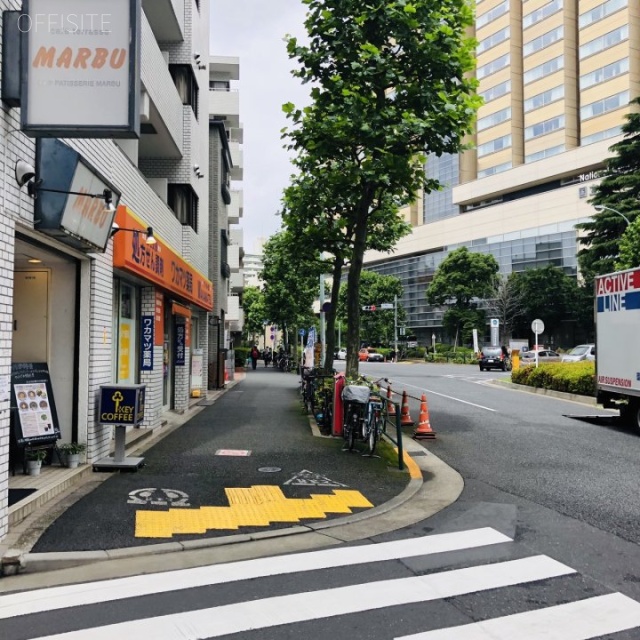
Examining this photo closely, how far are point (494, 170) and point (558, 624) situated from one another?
7922 cm

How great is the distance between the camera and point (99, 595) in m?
4.68

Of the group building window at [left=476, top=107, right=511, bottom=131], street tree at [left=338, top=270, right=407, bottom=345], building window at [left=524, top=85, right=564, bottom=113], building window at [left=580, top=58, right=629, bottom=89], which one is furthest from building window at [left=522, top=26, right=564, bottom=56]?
street tree at [left=338, top=270, right=407, bottom=345]

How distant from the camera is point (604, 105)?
63.9 m

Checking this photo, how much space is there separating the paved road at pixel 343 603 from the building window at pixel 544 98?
72347 mm

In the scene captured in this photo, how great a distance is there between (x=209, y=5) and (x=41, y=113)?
2084 centimetres

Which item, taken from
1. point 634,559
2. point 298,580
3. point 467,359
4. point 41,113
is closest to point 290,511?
point 298,580

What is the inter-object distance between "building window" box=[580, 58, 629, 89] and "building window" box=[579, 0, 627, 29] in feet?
16.8

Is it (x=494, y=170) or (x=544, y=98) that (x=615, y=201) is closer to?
(x=544, y=98)

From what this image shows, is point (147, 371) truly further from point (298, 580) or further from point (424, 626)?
point (424, 626)

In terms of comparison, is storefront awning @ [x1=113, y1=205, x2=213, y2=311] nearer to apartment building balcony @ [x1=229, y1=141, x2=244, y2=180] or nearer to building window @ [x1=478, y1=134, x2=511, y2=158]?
apartment building balcony @ [x1=229, y1=141, x2=244, y2=180]

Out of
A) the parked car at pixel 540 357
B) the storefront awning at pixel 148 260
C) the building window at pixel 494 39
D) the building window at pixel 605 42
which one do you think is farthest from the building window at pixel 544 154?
the storefront awning at pixel 148 260

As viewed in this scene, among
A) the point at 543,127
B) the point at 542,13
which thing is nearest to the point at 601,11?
the point at 542,13

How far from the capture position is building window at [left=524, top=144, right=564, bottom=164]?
68.8m

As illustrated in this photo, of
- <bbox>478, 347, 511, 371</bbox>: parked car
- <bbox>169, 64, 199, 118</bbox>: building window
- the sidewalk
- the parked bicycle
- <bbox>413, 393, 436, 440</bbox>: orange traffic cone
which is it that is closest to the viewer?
the sidewalk
